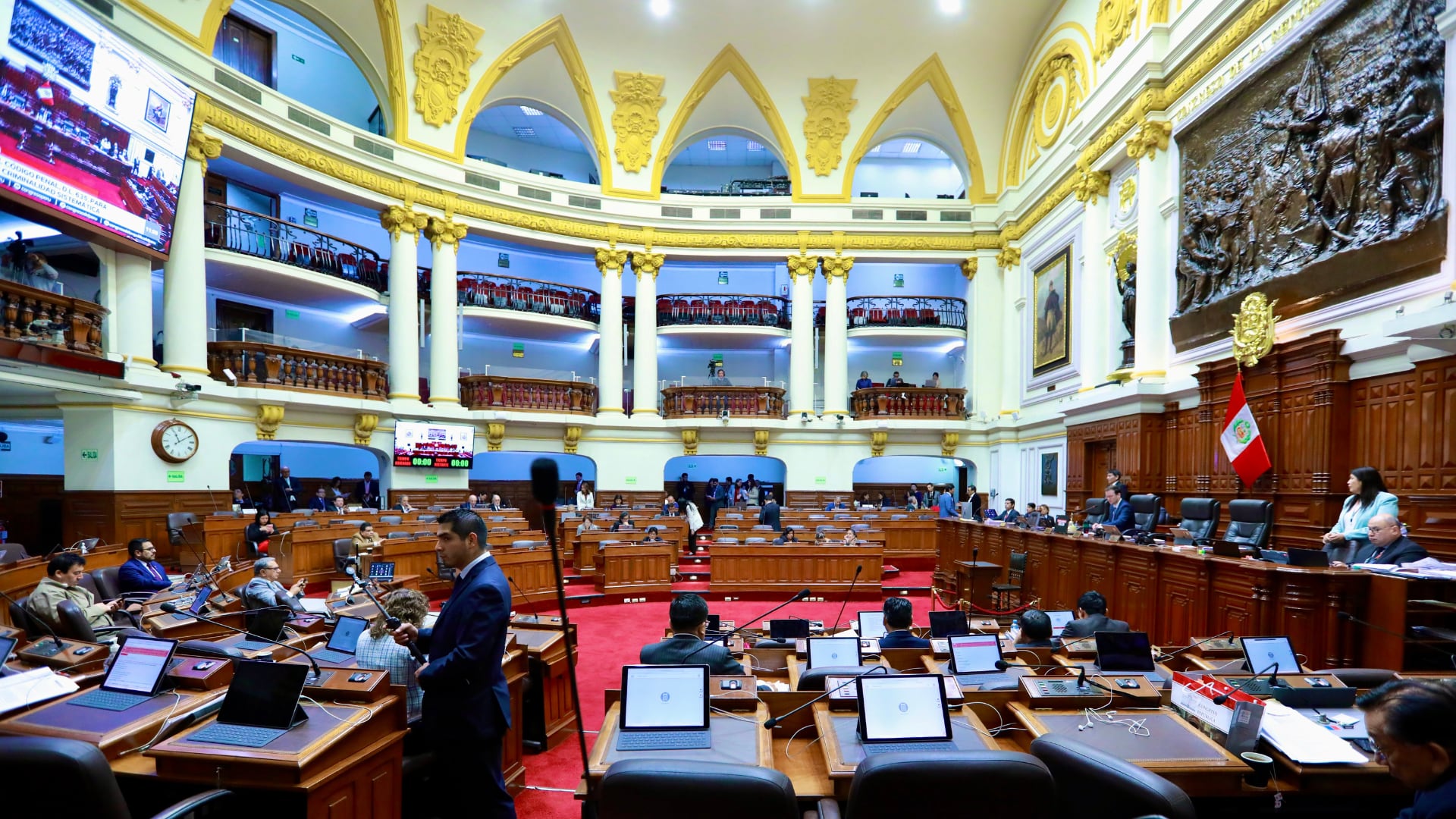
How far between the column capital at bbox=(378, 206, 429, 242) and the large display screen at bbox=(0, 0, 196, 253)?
14.7ft

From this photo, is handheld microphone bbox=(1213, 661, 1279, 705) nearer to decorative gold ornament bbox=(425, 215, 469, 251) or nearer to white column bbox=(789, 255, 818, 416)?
white column bbox=(789, 255, 818, 416)

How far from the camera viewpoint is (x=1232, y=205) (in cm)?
894

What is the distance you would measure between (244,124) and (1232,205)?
1626 centimetres

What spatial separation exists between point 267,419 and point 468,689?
12546 millimetres

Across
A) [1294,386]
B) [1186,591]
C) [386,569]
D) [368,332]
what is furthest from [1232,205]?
[368,332]

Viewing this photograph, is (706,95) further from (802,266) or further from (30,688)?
(30,688)

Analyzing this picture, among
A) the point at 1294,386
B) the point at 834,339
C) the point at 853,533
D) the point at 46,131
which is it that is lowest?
the point at 853,533

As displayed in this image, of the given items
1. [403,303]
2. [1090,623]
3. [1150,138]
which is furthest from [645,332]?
[1090,623]

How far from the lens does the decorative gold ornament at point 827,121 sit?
1761cm

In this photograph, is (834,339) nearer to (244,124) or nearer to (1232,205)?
(1232,205)

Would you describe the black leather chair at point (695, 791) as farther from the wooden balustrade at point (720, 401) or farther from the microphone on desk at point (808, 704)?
the wooden balustrade at point (720, 401)

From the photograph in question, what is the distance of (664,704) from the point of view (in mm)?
2617

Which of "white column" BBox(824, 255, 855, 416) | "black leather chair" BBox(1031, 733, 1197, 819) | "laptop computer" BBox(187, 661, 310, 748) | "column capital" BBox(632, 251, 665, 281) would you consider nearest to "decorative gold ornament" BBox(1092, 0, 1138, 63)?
"white column" BBox(824, 255, 855, 416)

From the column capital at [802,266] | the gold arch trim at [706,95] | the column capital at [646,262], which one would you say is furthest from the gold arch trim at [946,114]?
the column capital at [646,262]
